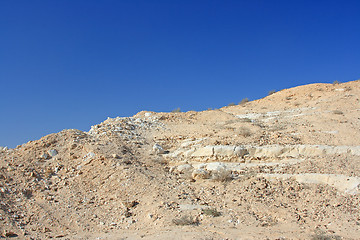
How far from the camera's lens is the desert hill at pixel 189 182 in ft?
21.3

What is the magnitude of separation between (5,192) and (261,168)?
7921 mm

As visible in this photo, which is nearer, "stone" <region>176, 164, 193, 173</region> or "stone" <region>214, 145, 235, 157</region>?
"stone" <region>176, 164, 193, 173</region>

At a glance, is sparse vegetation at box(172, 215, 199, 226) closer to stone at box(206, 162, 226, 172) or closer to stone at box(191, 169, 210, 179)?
stone at box(191, 169, 210, 179)

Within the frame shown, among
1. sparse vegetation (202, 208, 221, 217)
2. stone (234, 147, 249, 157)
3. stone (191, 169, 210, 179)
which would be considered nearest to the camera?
sparse vegetation (202, 208, 221, 217)

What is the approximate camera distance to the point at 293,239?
550cm

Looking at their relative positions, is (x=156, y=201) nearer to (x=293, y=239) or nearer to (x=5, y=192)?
(x=293, y=239)

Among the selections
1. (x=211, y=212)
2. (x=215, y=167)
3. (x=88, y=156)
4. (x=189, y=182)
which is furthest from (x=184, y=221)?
(x=88, y=156)

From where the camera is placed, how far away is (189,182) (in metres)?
9.18

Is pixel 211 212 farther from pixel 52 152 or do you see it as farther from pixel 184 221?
pixel 52 152

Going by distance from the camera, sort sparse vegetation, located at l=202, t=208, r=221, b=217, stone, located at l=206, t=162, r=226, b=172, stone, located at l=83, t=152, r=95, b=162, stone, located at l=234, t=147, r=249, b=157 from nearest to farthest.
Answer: sparse vegetation, located at l=202, t=208, r=221, b=217, stone, located at l=206, t=162, r=226, b=172, stone, located at l=83, t=152, r=95, b=162, stone, located at l=234, t=147, r=249, b=157

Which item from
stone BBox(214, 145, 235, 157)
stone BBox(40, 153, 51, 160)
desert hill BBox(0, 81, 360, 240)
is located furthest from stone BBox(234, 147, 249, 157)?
stone BBox(40, 153, 51, 160)

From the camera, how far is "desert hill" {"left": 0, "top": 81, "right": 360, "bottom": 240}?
650 cm

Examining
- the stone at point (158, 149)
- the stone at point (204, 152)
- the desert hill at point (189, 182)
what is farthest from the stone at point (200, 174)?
the stone at point (158, 149)

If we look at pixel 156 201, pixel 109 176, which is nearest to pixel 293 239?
pixel 156 201
